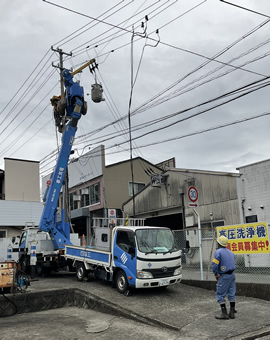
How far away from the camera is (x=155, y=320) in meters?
7.93

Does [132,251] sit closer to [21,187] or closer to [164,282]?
[164,282]

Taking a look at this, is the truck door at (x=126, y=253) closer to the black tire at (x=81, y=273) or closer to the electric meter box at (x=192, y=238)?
the black tire at (x=81, y=273)

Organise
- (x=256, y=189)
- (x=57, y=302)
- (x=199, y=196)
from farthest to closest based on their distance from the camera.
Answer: (x=199, y=196), (x=256, y=189), (x=57, y=302)

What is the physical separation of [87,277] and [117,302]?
3.64 m

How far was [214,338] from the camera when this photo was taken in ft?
22.0

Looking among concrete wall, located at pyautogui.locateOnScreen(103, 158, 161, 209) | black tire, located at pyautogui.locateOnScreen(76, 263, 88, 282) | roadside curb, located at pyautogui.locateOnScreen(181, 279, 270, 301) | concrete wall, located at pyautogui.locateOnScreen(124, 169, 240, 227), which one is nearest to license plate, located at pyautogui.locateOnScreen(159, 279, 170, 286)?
→ roadside curb, located at pyautogui.locateOnScreen(181, 279, 270, 301)

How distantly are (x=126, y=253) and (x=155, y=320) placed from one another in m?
2.73

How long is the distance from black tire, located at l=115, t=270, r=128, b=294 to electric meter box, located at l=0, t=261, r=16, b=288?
3.09 metres

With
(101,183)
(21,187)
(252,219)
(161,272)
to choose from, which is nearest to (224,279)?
(161,272)

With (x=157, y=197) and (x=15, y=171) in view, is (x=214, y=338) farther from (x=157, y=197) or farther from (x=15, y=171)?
(x=15, y=171)

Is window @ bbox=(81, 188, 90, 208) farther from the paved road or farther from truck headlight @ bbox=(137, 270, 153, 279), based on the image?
truck headlight @ bbox=(137, 270, 153, 279)

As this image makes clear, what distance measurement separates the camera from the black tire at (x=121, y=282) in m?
10.3

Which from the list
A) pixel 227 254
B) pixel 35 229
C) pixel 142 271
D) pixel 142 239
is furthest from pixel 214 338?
pixel 35 229

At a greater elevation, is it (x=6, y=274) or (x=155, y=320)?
(x=6, y=274)
